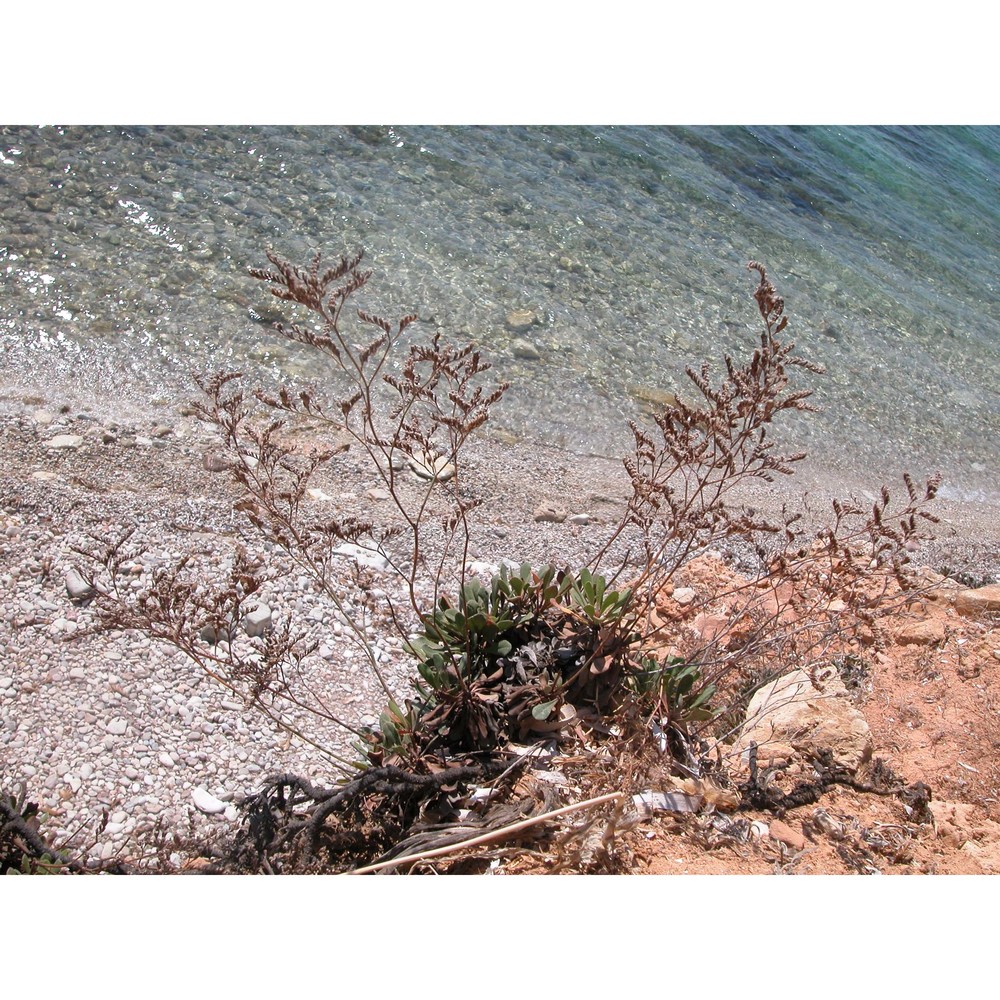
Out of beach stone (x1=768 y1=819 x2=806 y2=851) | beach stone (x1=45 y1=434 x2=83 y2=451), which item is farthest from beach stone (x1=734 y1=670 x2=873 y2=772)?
beach stone (x1=45 y1=434 x2=83 y2=451)

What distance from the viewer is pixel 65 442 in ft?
17.1

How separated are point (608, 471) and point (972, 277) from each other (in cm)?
782

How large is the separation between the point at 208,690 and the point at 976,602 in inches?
155

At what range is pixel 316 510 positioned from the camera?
5.06 m

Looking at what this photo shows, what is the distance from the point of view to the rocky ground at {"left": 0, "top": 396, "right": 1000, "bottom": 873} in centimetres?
295

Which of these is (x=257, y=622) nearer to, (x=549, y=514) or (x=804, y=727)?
(x=549, y=514)

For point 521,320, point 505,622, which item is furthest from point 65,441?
point 521,320

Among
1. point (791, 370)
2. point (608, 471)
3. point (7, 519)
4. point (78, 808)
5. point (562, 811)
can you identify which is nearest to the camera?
point (562, 811)

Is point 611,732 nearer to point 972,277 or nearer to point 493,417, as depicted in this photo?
point 493,417

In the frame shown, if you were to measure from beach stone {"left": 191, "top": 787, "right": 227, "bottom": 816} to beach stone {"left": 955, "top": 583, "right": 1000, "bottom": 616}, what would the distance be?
3.84 m

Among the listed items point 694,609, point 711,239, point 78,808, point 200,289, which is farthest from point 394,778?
point 711,239

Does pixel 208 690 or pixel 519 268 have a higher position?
pixel 519 268

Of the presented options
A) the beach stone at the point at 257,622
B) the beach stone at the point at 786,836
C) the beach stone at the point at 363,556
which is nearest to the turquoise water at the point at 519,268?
the beach stone at the point at 363,556

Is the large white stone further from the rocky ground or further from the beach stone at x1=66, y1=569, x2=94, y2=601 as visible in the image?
the beach stone at x1=66, y1=569, x2=94, y2=601
